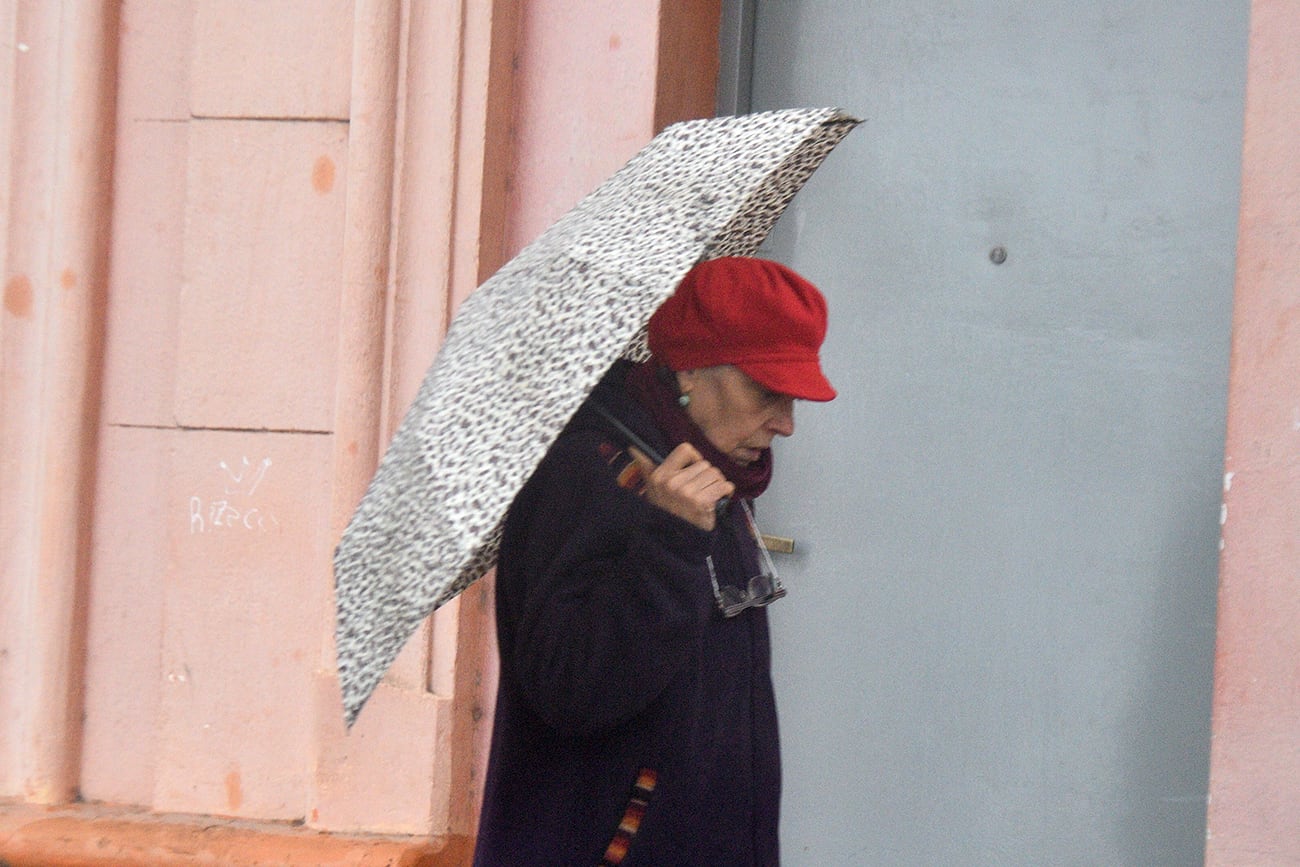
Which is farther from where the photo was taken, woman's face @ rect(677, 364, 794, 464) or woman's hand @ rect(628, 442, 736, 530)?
woman's face @ rect(677, 364, 794, 464)

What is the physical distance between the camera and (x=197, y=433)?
3359 millimetres

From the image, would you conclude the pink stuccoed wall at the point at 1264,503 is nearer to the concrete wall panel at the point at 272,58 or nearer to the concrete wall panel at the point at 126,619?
the concrete wall panel at the point at 272,58

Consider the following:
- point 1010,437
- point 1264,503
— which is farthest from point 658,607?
point 1010,437

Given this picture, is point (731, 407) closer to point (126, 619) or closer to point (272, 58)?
point (272, 58)

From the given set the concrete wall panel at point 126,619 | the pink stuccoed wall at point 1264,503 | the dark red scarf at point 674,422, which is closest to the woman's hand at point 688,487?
the dark red scarf at point 674,422

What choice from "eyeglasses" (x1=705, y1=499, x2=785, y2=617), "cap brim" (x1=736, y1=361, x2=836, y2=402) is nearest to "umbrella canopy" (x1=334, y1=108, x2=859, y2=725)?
"cap brim" (x1=736, y1=361, x2=836, y2=402)

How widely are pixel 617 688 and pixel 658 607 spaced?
0.12m

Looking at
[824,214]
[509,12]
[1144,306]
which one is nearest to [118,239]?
[509,12]

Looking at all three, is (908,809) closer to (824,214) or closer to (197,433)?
(824,214)

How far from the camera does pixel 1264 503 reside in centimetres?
261

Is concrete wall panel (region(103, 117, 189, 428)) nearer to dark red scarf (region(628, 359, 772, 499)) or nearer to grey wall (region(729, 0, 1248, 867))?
grey wall (region(729, 0, 1248, 867))

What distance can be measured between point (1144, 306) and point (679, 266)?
1.89m

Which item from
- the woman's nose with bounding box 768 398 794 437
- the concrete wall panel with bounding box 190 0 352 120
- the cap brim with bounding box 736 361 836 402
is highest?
the concrete wall panel with bounding box 190 0 352 120

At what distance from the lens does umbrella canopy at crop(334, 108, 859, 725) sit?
1.59 meters
